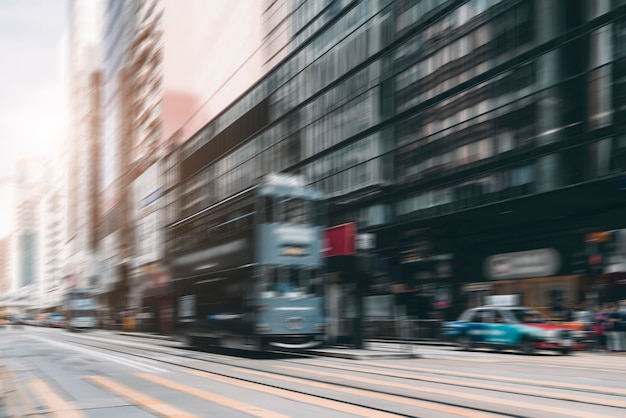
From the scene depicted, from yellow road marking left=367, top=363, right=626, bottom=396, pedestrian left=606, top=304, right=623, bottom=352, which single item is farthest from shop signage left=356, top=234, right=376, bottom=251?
yellow road marking left=367, top=363, right=626, bottom=396

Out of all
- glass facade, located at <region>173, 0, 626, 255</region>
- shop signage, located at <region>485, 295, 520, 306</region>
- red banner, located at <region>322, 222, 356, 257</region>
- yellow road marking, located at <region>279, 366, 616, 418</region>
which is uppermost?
glass facade, located at <region>173, 0, 626, 255</region>

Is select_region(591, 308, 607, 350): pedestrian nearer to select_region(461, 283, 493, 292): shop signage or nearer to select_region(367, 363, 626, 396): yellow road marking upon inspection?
select_region(461, 283, 493, 292): shop signage

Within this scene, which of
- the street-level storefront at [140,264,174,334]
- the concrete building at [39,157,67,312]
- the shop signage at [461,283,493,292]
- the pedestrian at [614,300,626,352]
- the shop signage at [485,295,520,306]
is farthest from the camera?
the concrete building at [39,157,67,312]

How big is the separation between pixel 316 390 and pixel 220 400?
145 cm

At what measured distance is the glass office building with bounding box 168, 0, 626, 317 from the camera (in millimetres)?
23734

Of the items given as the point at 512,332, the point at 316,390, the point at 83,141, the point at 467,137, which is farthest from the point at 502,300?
the point at 83,141

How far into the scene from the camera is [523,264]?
26.9m

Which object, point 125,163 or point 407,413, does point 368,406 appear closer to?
point 407,413

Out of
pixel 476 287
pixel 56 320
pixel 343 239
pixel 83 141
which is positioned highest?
pixel 83 141

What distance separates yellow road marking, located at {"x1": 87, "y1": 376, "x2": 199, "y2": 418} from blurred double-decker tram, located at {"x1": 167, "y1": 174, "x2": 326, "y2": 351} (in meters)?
5.77

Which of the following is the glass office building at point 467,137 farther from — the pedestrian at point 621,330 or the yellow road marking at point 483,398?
the yellow road marking at point 483,398

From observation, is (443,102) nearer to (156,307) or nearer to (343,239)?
(343,239)

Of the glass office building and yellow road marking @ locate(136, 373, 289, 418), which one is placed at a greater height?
the glass office building

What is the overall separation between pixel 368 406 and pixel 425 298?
24849mm
